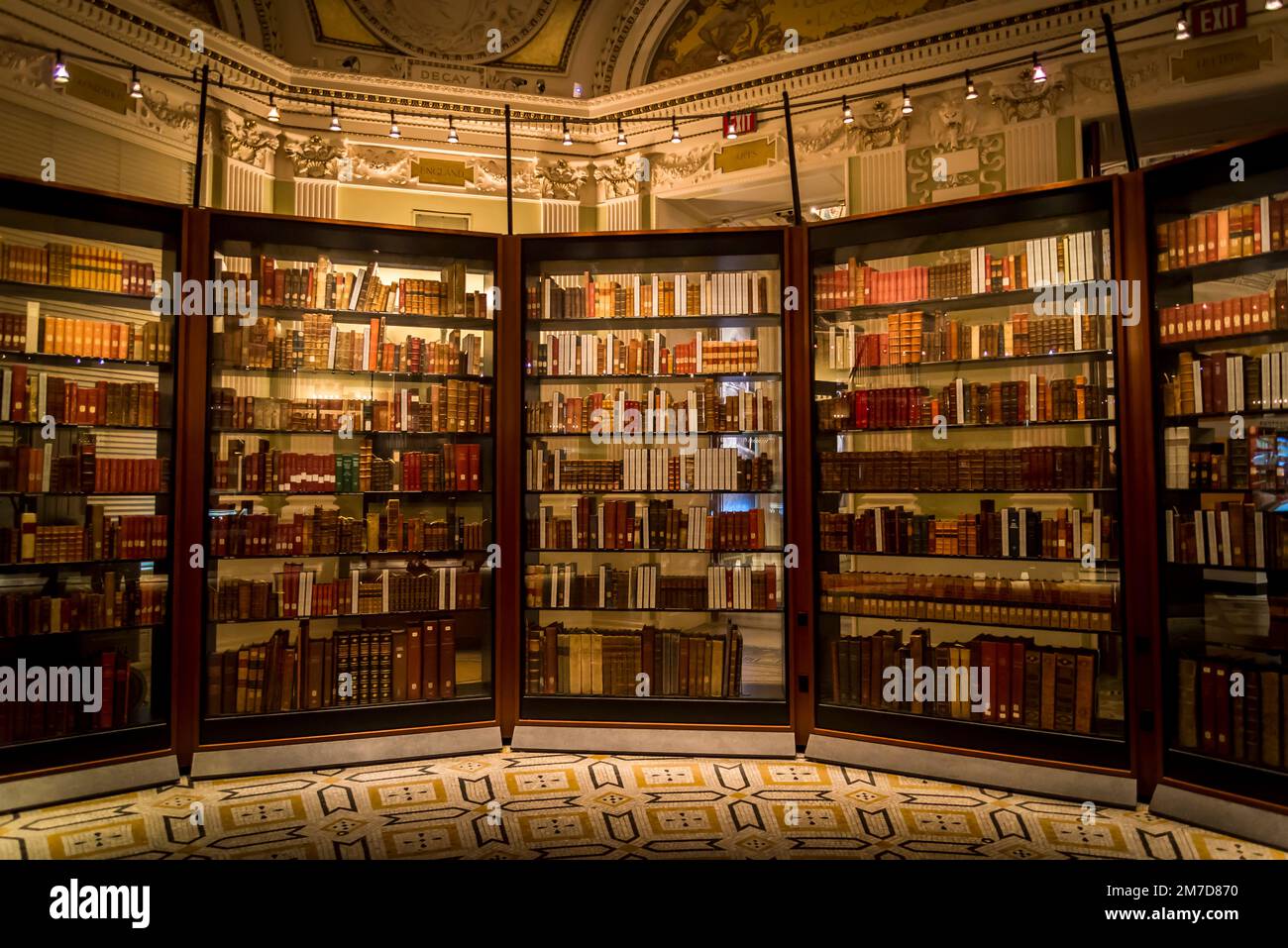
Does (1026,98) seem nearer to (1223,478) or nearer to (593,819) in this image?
(1223,478)

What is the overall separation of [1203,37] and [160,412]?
697 centimetres

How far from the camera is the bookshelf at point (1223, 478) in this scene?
365 cm

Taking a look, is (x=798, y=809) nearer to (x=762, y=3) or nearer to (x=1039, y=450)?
(x=1039, y=450)

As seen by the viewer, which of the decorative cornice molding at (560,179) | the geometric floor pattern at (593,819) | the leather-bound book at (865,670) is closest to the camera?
the geometric floor pattern at (593,819)

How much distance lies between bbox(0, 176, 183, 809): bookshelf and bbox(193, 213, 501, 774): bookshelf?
274 mm

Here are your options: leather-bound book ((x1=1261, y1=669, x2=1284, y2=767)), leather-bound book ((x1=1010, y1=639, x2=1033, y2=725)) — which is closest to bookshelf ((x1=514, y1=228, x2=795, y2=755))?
leather-bound book ((x1=1010, y1=639, x2=1033, y2=725))

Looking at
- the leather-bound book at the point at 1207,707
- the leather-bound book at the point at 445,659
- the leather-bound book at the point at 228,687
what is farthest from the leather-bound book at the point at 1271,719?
the leather-bound book at the point at 228,687

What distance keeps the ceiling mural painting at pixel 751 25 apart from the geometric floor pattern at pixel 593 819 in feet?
19.4

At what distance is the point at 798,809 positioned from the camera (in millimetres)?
3928

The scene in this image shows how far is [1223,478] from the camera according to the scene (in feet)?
12.5

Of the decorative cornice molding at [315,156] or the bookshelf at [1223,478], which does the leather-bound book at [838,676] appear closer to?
the bookshelf at [1223,478]

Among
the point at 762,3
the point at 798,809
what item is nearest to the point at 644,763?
the point at 798,809

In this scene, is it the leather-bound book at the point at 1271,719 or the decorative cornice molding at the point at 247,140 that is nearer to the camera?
the leather-bound book at the point at 1271,719
